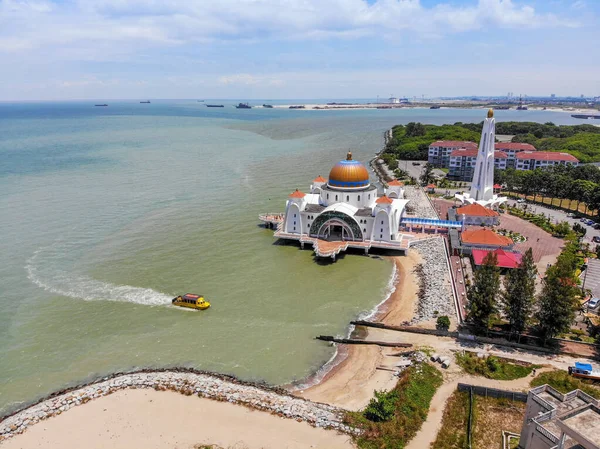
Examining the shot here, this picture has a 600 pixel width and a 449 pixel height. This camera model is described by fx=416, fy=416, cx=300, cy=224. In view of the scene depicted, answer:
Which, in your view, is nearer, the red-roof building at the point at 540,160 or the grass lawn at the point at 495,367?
the grass lawn at the point at 495,367

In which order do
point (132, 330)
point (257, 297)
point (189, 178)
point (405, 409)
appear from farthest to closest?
point (189, 178) → point (257, 297) → point (132, 330) → point (405, 409)

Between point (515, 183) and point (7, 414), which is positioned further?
point (515, 183)

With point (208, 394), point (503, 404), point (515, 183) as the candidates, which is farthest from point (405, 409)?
point (515, 183)

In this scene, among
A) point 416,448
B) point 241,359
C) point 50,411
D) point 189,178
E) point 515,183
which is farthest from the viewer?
point 189,178

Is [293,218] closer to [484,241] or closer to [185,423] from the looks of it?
[484,241]

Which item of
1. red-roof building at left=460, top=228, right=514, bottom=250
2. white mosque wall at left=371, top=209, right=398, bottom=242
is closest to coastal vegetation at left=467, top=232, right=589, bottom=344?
red-roof building at left=460, top=228, right=514, bottom=250

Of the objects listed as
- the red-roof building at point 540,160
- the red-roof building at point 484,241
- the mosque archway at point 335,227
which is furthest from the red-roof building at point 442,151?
the mosque archway at point 335,227

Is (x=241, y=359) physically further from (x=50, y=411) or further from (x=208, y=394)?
(x=50, y=411)

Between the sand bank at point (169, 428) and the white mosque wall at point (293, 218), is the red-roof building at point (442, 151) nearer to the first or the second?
the white mosque wall at point (293, 218)
